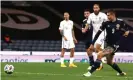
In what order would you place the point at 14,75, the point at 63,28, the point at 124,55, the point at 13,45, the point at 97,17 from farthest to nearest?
the point at 13,45, the point at 124,55, the point at 63,28, the point at 97,17, the point at 14,75

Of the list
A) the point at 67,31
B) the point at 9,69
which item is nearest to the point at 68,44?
the point at 67,31

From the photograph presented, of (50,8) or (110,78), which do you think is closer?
(110,78)

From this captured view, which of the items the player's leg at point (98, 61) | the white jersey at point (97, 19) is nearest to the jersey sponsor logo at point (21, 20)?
the white jersey at point (97, 19)

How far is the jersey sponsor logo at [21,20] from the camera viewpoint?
84.2ft

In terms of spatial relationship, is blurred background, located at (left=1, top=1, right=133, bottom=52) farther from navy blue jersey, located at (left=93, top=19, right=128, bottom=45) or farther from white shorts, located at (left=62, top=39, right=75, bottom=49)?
navy blue jersey, located at (left=93, top=19, right=128, bottom=45)

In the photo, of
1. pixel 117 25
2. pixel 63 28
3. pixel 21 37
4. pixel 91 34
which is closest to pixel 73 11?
pixel 21 37

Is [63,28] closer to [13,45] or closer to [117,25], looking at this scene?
→ [117,25]

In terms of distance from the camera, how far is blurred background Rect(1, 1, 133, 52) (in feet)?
80.9

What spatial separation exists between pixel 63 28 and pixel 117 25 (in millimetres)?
4901

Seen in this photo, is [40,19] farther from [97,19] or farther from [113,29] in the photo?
[113,29]

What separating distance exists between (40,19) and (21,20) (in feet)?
3.62

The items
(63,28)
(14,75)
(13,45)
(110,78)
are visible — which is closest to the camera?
(110,78)

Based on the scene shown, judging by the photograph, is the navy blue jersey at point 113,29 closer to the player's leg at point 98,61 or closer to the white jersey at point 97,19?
the player's leg at point 98,61

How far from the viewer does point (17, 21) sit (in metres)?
25.9
